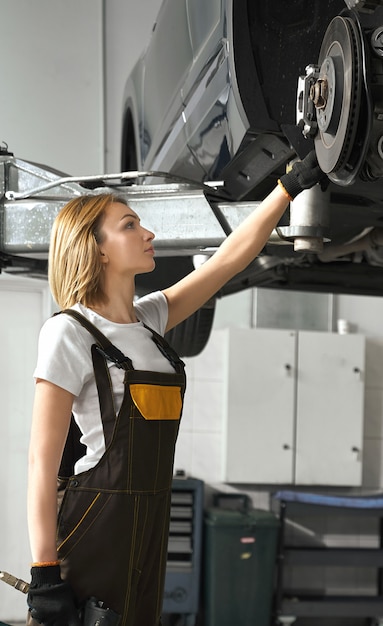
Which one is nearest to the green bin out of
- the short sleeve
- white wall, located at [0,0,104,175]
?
white wall, located at [0,0,104,175]

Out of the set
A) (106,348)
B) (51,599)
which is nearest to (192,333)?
(106,348)

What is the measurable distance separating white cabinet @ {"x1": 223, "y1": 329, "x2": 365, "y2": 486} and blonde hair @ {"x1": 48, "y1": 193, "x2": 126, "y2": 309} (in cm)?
438

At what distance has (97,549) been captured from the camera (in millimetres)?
1570

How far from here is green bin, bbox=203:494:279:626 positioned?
18.7 ft

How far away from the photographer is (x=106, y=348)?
1576 mm

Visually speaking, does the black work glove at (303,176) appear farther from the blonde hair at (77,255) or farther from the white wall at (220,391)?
the white wall at (220,391)

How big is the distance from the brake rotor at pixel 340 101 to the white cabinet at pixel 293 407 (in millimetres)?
4533

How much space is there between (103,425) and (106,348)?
0.13 meters

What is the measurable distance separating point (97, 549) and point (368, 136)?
836mm

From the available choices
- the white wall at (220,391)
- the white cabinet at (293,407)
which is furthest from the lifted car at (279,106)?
the white wall at (220,391)

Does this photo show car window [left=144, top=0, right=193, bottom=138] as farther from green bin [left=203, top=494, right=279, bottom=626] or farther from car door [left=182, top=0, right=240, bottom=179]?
green bin [left=203, top=494, right=279, bottom=626]

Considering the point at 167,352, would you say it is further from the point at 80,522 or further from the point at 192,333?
the point at 192,333

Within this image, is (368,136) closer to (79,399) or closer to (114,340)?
(114,340)

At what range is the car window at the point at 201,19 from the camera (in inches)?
81.1
